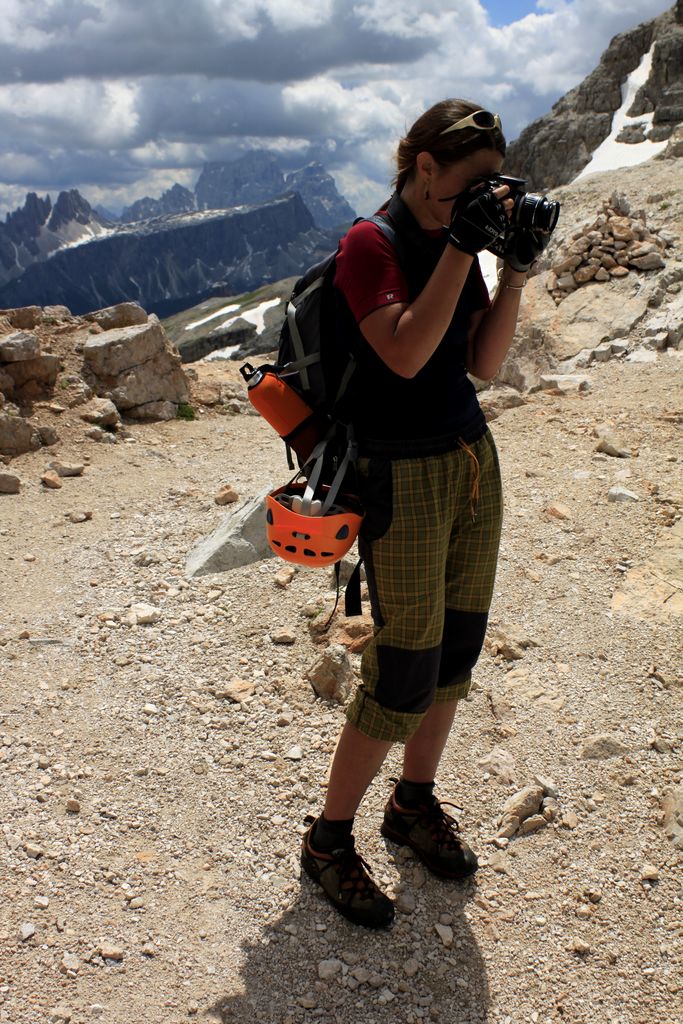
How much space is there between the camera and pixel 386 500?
2.92 m

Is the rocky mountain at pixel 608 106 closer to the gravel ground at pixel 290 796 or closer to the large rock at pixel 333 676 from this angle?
the gravel ground at pixel 290 796

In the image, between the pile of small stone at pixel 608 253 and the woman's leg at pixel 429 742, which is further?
the pile of small stone at pixel 608 253

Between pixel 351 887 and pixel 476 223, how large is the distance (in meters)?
2.75

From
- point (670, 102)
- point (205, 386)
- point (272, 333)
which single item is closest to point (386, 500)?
point (205, 386)

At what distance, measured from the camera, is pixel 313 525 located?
286cm

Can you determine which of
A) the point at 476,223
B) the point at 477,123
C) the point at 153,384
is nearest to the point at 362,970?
the point at 476,223

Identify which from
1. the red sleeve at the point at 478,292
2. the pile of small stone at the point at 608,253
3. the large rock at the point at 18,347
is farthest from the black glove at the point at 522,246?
the pile of small stone at the point at 608,253

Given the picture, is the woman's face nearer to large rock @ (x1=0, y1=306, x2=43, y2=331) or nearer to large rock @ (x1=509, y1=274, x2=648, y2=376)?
large rock @ (x1=0, y1=306, x2=43, y2=331)

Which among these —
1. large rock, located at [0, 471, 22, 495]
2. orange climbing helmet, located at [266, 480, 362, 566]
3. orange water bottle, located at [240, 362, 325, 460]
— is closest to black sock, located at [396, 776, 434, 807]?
orange climbing helmet, located at [266, 480, 362, 566]

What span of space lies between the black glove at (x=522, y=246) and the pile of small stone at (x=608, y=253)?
40.8 ft

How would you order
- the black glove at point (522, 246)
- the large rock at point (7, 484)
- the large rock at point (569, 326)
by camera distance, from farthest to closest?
the large rock at point (569, 326), the large rock at point (7, 484), the black glove at point (522, 246)

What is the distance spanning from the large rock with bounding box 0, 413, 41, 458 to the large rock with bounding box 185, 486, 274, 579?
12.6ft

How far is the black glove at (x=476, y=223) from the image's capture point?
2533 mm

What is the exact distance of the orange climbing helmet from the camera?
2871 millimetres
